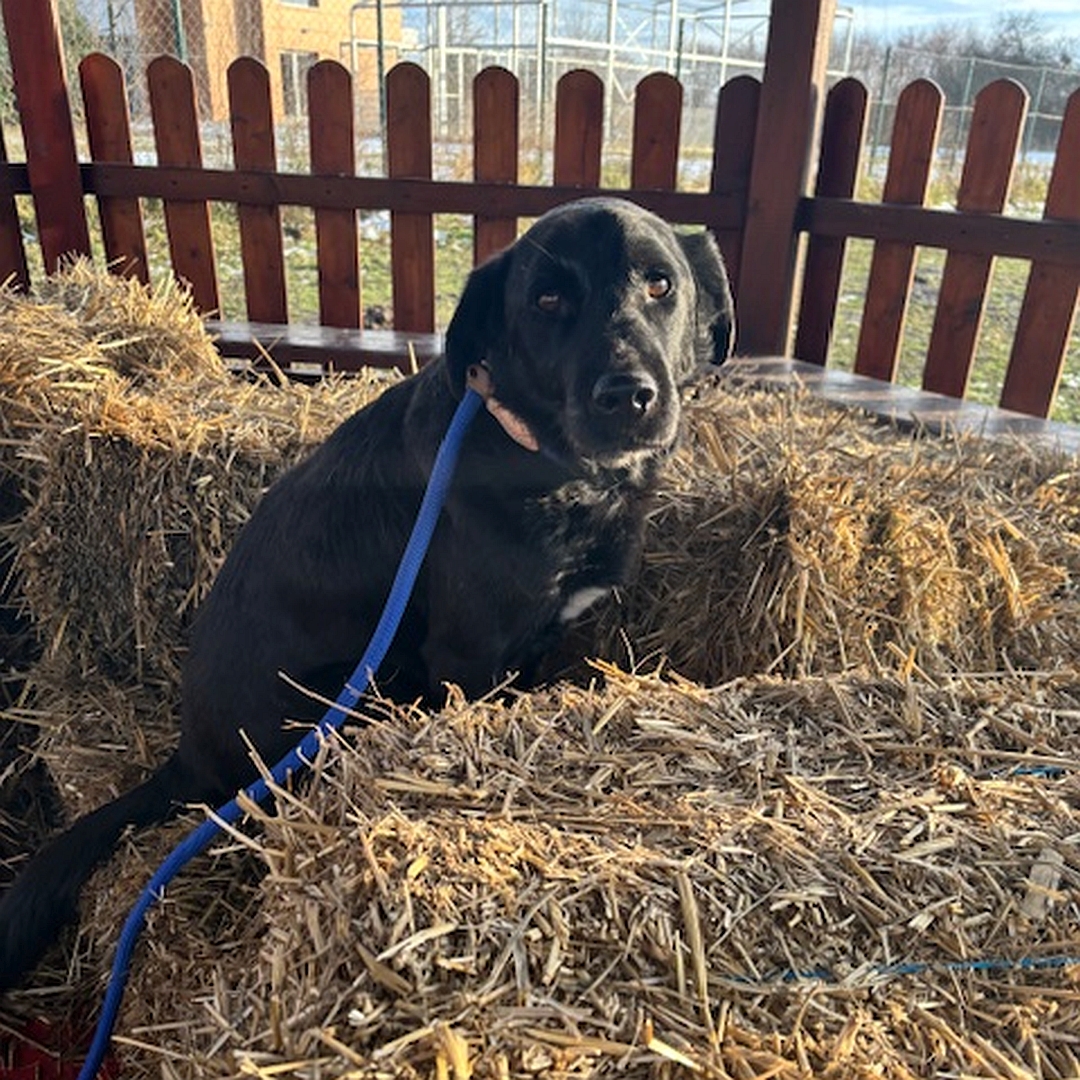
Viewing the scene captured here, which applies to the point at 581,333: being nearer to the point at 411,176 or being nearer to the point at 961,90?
the point at 411,176

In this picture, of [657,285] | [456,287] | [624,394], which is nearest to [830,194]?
[657,285]

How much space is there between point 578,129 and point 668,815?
14.0 feet

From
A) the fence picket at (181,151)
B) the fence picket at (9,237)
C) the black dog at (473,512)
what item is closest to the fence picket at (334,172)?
the fence picket at (181,151)

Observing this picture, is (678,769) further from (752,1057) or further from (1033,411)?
A: (1033,411)

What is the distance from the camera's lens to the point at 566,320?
242 centimetres

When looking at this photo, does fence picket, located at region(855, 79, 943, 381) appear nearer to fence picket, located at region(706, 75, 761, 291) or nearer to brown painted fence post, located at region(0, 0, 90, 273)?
fence picket, located at region(706, 75, 761, 291)

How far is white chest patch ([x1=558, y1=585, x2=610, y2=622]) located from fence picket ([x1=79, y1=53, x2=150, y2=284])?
364 centimetres

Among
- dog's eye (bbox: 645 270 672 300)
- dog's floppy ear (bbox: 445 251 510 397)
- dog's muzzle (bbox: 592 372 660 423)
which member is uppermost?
dog's eye (bbox: 645 270 672 300)

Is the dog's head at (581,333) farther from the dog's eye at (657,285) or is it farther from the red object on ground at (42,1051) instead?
the red object on ground at (42,1051)

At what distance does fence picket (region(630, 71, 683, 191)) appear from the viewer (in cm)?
467

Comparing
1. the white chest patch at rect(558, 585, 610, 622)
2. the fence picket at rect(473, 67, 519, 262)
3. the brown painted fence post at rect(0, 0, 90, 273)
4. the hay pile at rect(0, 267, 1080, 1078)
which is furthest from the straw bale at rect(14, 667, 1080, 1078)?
the brown painted fence post at rect(0, 0, 90, 273)

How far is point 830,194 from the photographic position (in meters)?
4.74

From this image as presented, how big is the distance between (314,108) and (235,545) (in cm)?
335

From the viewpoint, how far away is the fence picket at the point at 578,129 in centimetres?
476
